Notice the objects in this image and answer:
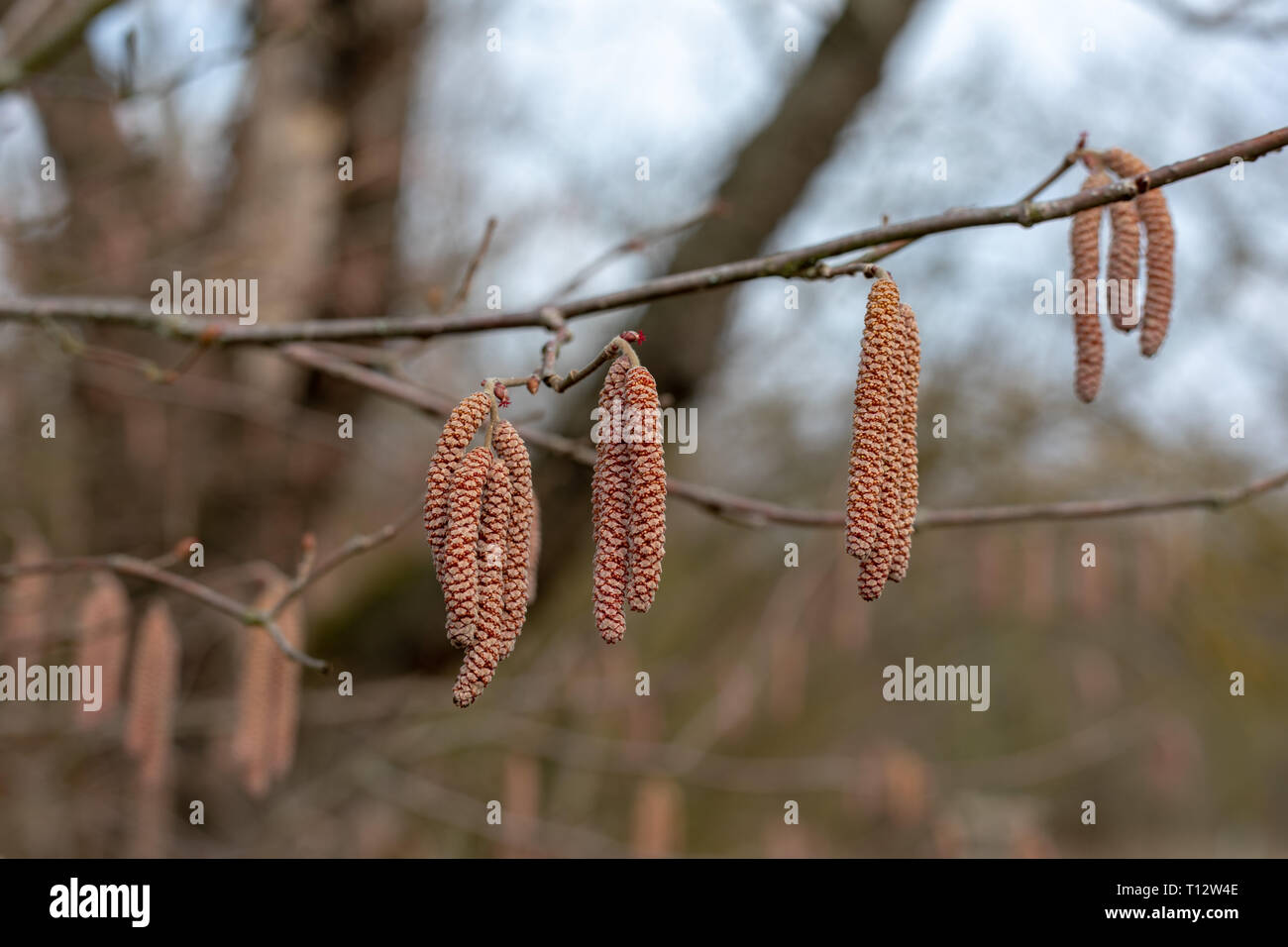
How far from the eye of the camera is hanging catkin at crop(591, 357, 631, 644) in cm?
111

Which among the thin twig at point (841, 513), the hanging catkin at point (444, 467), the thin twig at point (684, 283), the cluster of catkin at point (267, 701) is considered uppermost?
the thin twig at point (684, 283)

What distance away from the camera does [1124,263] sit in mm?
1642

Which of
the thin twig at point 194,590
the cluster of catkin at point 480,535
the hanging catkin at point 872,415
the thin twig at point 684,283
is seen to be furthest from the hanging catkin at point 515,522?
the thin twig at point 194,590

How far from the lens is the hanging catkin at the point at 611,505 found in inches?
43.6

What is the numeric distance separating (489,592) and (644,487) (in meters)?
0.20

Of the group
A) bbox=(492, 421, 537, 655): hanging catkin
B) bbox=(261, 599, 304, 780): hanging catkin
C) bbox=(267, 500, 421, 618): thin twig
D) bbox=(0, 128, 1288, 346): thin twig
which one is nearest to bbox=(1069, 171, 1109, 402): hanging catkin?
bbox=(0, 128, 1288, 346): thin twig

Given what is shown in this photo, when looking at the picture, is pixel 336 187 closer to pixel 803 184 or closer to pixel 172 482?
pixel 172 482

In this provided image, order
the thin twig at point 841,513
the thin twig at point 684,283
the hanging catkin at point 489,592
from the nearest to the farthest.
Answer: the hanging catkin at point 489,592 < the thin twig at point 684,283 < the thin twig at point 841,513

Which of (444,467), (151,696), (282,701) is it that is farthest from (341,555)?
(444,467)

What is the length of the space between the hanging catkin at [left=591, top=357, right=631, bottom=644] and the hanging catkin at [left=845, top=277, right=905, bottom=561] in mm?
238

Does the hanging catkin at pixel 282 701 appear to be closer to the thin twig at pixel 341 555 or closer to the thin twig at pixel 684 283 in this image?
the thin twig at pixel 341 555

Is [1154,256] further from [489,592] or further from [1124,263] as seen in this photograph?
[489,592]

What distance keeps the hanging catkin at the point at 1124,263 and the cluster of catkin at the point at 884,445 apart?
574mm

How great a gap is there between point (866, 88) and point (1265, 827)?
9.98 meters
